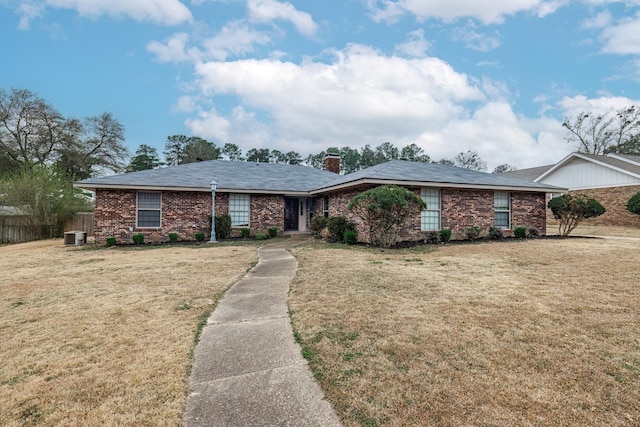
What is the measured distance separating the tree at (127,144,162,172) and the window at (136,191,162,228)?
3266 centimetres

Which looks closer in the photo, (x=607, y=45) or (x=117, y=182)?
(x=117, y=182)

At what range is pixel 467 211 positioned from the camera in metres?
13.7

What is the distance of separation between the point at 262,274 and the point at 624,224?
21.8 metres

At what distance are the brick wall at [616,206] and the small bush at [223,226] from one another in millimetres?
21485

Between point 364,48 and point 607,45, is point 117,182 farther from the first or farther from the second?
point 607,45

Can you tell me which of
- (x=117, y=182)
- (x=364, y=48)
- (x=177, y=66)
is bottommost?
(x=117, y=182)

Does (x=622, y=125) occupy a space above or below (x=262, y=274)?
above

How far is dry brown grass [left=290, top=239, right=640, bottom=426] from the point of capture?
2217 mm

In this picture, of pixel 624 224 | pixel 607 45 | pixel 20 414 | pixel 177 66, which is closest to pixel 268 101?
pixel 177 66

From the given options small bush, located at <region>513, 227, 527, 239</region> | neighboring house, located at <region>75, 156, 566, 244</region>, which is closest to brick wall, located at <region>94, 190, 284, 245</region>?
neighboring house, located at <region>75, 156, 566, 244</region>

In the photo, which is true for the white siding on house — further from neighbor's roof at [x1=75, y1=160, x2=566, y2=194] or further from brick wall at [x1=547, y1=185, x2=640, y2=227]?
neighbor's roof at [x1=75, y1=160, x2=566, y2=194]

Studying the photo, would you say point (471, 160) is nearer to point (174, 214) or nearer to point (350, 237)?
point (350, 237)

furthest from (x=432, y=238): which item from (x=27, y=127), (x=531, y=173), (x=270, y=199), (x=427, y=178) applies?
(x=27, y=127)

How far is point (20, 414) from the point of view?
7.23ft
